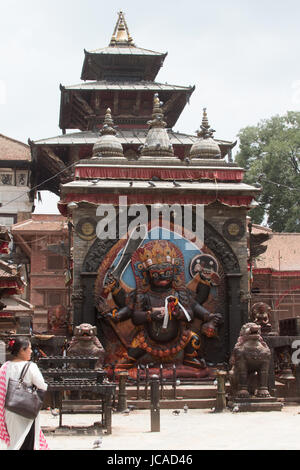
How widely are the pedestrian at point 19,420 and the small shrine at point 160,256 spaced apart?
12.4 m

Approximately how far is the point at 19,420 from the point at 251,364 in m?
10.5

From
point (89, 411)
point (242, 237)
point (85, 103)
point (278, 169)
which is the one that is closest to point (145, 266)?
point (242, 237)

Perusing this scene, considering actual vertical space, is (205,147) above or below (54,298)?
above

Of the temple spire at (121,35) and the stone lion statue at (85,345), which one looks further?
the temple spire at (121,35)

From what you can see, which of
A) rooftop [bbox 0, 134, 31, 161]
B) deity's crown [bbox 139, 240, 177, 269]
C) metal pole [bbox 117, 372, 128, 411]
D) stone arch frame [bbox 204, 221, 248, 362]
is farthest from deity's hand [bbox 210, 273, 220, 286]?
rooftop [bbox 0, 134, 31, 161]

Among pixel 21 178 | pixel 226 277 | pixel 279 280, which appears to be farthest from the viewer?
pixel 21 178

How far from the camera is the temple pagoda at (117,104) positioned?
35.9 m

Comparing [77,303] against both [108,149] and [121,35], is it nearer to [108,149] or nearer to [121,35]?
[108,149]

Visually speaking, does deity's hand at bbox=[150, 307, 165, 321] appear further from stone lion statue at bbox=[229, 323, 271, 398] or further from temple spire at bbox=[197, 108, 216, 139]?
temple spire at bbox=[197, 108, 216, 139]

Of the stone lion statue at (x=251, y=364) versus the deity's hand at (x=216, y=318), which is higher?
the deity's hand at (x=216, y=318)

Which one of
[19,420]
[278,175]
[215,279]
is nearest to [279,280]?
[278,175]

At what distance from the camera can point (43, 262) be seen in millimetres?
39938

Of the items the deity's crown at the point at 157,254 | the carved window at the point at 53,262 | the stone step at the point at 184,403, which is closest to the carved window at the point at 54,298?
the carved window at the point at 53,262

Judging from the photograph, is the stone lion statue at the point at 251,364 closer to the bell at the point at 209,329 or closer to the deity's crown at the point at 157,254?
the bell at the point at 209,329
